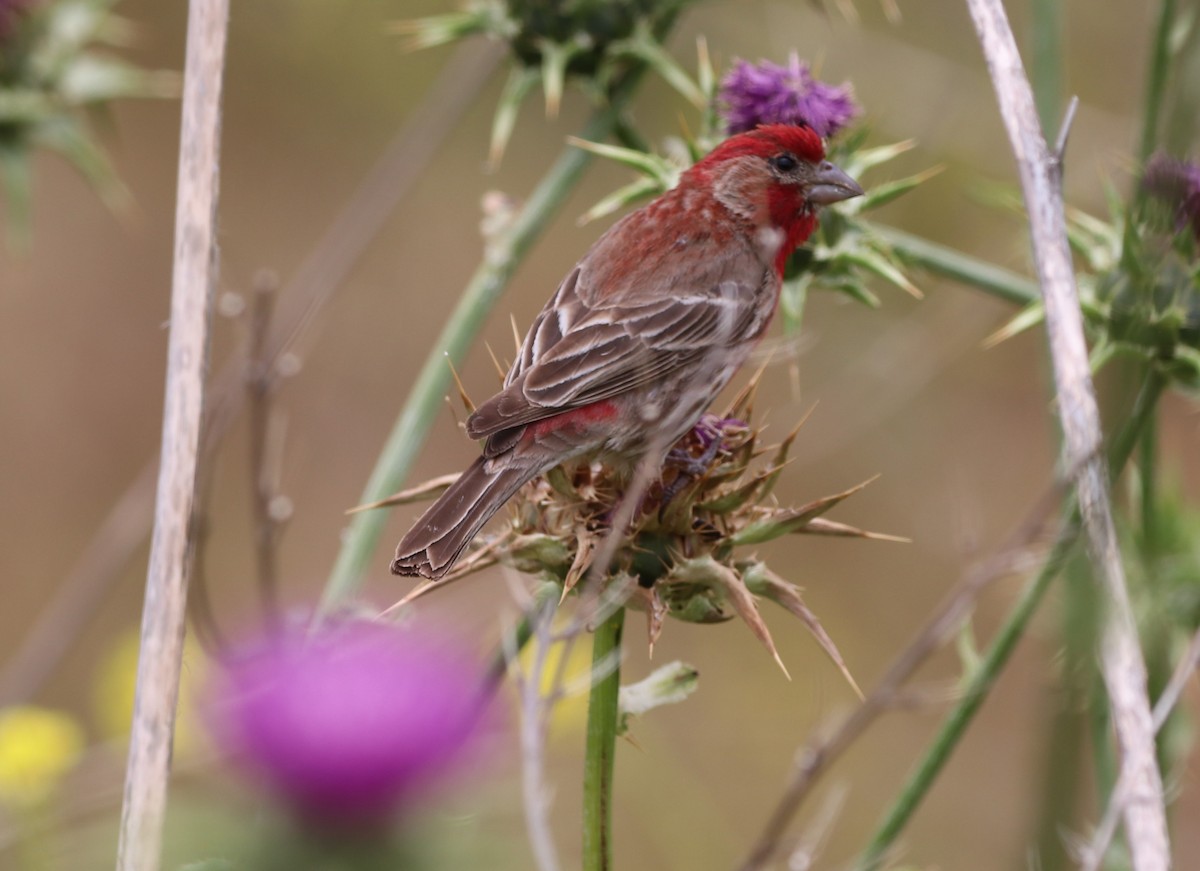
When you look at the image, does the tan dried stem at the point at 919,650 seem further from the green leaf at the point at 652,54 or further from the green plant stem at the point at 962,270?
the green leaf at the point at 652,54

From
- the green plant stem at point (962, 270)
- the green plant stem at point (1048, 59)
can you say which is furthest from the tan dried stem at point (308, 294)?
the green plant stem at point (1048, 59)

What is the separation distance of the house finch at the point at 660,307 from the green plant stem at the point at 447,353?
0.18 metres

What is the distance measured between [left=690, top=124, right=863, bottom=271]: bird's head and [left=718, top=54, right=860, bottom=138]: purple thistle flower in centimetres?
9

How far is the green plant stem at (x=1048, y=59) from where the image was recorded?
4.34 metres

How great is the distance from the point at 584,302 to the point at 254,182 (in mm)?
5701

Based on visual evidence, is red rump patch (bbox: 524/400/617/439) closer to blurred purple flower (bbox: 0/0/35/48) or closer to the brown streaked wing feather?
the brown streaked wing feather

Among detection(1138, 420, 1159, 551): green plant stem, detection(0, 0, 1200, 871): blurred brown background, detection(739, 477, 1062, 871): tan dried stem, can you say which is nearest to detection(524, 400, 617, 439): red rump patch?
detection(1138, 420, 1159, 551): green plant stem

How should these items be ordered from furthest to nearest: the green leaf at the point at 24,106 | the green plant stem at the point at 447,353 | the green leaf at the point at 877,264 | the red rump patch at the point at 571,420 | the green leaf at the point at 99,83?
the green leaf at the point at 99,83 < the green leaf at the point at 24,106 < the green leaf at the point at 877,264 < the red rump patch at the point at 571,420 < the green plant stem at the point at 447,353

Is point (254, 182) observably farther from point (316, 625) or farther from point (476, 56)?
point (316, 625)

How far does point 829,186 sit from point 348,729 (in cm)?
317

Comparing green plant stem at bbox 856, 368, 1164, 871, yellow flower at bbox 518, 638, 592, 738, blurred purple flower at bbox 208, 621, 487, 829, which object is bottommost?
green plant stem at bbox 856, 368, 1164, 871

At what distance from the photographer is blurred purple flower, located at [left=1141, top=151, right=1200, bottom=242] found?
366 centimetres

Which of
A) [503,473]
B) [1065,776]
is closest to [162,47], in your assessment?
[503,473]

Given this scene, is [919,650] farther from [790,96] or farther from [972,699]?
[790,96]
